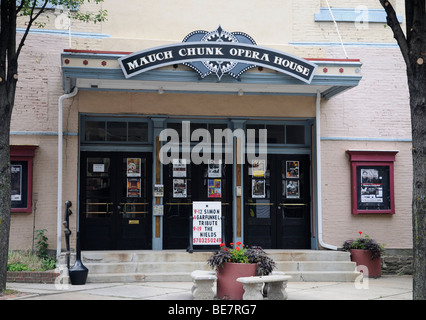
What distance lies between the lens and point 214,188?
13781mm

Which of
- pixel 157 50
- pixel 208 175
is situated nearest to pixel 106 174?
pixel 208 175

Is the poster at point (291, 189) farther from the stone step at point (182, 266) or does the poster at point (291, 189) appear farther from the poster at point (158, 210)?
the poster at point (158, 210)

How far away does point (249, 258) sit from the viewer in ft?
30.1

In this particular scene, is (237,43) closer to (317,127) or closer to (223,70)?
(223,70)

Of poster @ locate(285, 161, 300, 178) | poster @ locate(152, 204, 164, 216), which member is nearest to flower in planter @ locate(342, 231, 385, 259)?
poster @ locate(285, 161, 300, 178)

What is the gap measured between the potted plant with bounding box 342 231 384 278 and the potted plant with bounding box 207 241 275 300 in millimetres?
4244

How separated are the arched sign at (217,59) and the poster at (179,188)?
2952 millimetres

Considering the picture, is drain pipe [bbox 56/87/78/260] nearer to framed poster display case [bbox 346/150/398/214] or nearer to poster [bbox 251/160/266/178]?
poster [bbox 251/160/266/178]

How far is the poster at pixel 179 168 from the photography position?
44.8ft

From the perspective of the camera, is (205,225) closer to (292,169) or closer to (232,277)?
(292,169)

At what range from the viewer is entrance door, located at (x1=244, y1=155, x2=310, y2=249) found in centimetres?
1377

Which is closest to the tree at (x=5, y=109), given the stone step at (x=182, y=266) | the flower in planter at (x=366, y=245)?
the stone step at (x=182, y=266)

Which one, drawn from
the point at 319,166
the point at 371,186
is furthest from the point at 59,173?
the point at 371,186

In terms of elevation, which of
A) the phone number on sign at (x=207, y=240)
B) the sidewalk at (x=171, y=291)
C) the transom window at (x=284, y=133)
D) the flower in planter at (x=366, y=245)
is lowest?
the sidewalk at (x=171, y=291)
